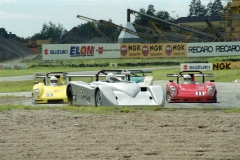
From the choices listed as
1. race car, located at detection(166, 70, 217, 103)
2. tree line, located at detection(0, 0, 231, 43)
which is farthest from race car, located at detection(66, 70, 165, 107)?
tree line, located at detection(0, 0, 231, 43)

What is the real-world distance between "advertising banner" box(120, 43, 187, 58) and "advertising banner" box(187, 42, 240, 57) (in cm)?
84

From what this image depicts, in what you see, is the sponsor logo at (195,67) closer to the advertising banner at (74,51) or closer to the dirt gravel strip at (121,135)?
the advertising banner at (74,51)

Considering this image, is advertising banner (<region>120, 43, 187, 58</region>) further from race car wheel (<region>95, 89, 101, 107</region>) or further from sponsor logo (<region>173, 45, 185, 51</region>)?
race car wheel (<region>95, 89, 101, 107</region>)

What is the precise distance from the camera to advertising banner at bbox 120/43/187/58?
65438mm

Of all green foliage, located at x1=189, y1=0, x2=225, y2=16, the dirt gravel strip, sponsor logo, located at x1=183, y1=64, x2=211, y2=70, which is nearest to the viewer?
the dirt gravel strip

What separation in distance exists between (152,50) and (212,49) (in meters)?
6.63

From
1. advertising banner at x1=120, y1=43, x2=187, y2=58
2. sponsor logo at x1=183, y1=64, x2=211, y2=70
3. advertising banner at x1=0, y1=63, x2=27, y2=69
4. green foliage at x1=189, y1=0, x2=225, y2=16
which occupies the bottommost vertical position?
sponsor logo at x1=183, y1=64, x2=211, y2=70

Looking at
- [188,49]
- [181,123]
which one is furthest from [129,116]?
[188,49]

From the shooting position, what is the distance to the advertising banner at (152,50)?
215 ft

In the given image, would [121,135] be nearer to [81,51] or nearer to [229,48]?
[229,48]

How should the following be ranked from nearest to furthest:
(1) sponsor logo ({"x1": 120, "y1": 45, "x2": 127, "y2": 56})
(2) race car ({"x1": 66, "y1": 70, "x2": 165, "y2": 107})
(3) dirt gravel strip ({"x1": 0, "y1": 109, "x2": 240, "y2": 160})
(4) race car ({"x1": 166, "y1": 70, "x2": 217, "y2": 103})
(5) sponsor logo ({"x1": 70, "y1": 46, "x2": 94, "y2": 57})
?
(3) dirt gravel strip ({"x1": 0, "y1": 109, "x2": 240, "y2": 160}) < (2) race car ({"x1": 66, "y1": 70, "x2": 165, "y2": 107}) < (4) race car ({"x1": 166, "y1": 70, "x2": 217, "y2": 103}) < (1) sponsor logo ({"x1": 120, "y1": 45, "x2": 127, "y2": 56}) < (5) sponsor logo ({"x1": 70, "y1": 46, "x2": 94, "y2": 57})

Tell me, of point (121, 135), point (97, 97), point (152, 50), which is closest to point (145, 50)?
point (152, 50)

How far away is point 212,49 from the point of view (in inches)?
2579

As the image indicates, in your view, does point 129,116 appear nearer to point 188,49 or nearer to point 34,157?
point 34,157
